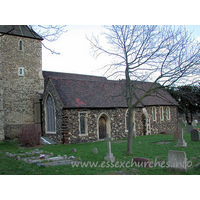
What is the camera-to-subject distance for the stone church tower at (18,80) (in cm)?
2309

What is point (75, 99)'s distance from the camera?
65.2ft

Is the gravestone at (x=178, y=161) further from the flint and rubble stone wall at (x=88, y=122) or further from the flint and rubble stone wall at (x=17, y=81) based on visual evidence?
the flint and rubble stone wall at (x=17, y=81)

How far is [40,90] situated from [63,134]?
8.58 metres

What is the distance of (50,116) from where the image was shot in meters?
20.4

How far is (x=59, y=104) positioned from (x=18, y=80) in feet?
26.9

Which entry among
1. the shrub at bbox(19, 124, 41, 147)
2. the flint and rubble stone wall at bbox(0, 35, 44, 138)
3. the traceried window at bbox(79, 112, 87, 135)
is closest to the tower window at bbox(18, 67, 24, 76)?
the flint and rubble stone wall at bbox(0, 35, 44, 138)

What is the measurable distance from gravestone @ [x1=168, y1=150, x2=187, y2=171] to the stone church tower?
16.5m

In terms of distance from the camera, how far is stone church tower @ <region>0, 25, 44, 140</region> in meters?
23.1

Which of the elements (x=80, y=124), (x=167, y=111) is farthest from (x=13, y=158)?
(x=167, y=111)

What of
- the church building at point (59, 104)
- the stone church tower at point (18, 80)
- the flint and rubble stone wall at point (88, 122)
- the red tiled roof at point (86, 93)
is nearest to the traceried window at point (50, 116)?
the church building at point (59, 104)

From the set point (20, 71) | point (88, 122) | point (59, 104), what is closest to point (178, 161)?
point (88, 122)

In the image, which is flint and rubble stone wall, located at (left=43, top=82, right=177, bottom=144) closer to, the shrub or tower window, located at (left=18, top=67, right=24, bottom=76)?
the shrub

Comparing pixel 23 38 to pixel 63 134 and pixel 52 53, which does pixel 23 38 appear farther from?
pixel 52 53

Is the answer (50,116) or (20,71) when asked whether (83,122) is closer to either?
(50,116)
